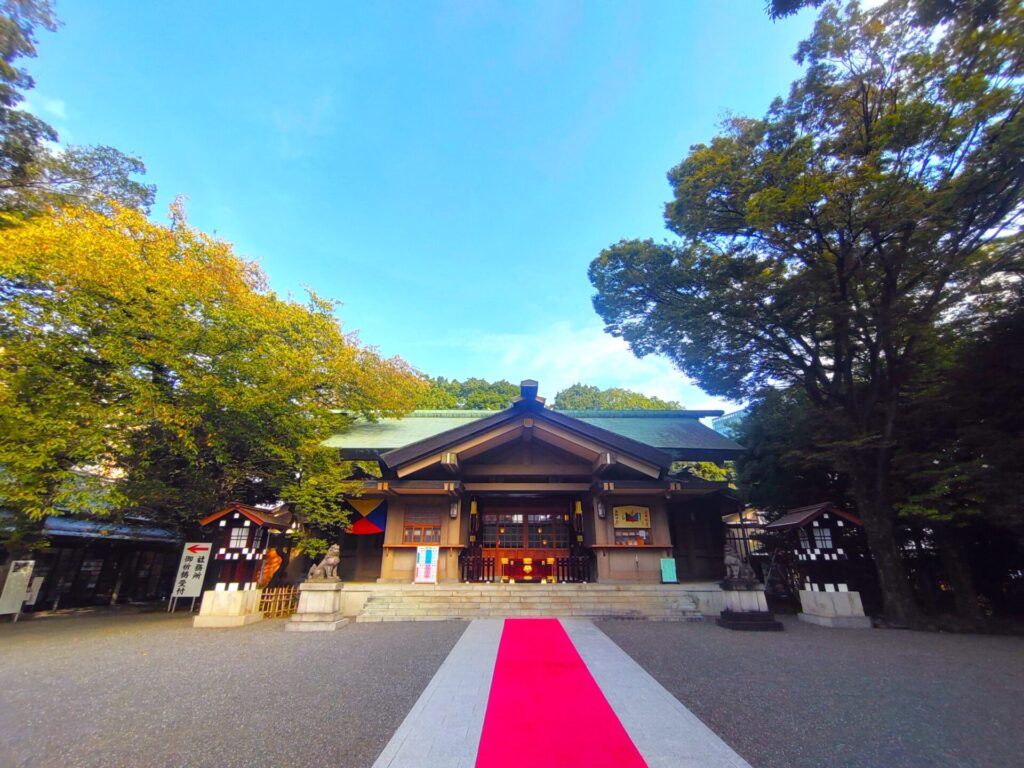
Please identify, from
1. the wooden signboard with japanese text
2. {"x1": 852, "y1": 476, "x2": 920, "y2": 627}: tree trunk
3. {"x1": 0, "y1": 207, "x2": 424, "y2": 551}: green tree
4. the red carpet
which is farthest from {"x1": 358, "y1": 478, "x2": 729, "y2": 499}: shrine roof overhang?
the red carpet

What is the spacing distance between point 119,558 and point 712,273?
22.6m

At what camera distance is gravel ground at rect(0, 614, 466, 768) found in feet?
10.6

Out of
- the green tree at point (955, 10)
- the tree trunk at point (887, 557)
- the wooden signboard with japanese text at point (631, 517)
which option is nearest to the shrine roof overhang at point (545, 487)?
the wooden signboard with japanese text at point (631, 517)

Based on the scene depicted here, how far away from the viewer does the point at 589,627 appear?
8070 millimetres

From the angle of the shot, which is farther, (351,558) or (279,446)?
(351,558)

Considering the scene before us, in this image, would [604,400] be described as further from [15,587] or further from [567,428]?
[15,587]

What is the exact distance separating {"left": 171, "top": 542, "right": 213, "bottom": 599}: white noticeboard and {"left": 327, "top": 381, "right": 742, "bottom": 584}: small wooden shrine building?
12.4 ft

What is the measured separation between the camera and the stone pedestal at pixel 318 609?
324 inches

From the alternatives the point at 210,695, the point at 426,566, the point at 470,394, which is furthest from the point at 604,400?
the point at 210,695

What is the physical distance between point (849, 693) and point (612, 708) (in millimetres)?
2881

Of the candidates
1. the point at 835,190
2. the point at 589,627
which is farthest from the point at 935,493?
the point at 589,627

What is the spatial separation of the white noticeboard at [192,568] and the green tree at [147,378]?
36.0 inches

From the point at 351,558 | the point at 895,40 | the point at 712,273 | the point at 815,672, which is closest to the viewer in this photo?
the point at 815,672

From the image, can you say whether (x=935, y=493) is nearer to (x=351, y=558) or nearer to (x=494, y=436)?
(x=494, y=436)
